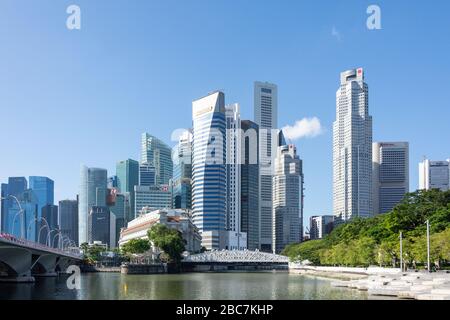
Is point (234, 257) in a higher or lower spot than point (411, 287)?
lower

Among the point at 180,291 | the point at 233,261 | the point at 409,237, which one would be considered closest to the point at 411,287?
the point at 180,291

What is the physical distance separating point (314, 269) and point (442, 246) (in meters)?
58.3

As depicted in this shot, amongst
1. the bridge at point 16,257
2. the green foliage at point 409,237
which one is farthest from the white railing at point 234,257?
the bridge at point 16,257

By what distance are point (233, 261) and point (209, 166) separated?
38.3 metres

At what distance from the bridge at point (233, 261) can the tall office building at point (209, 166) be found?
19.4 metres

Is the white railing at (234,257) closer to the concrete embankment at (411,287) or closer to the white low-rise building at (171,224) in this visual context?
the white low-rise building at (171,224)

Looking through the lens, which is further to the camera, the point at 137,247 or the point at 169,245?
the point at 137,247

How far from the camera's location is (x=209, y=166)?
18538 cm

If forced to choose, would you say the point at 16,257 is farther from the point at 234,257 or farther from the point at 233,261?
the point at 234,257

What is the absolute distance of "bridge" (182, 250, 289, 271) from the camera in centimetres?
14988

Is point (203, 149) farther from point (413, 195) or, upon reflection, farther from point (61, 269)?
point (413, 195)
